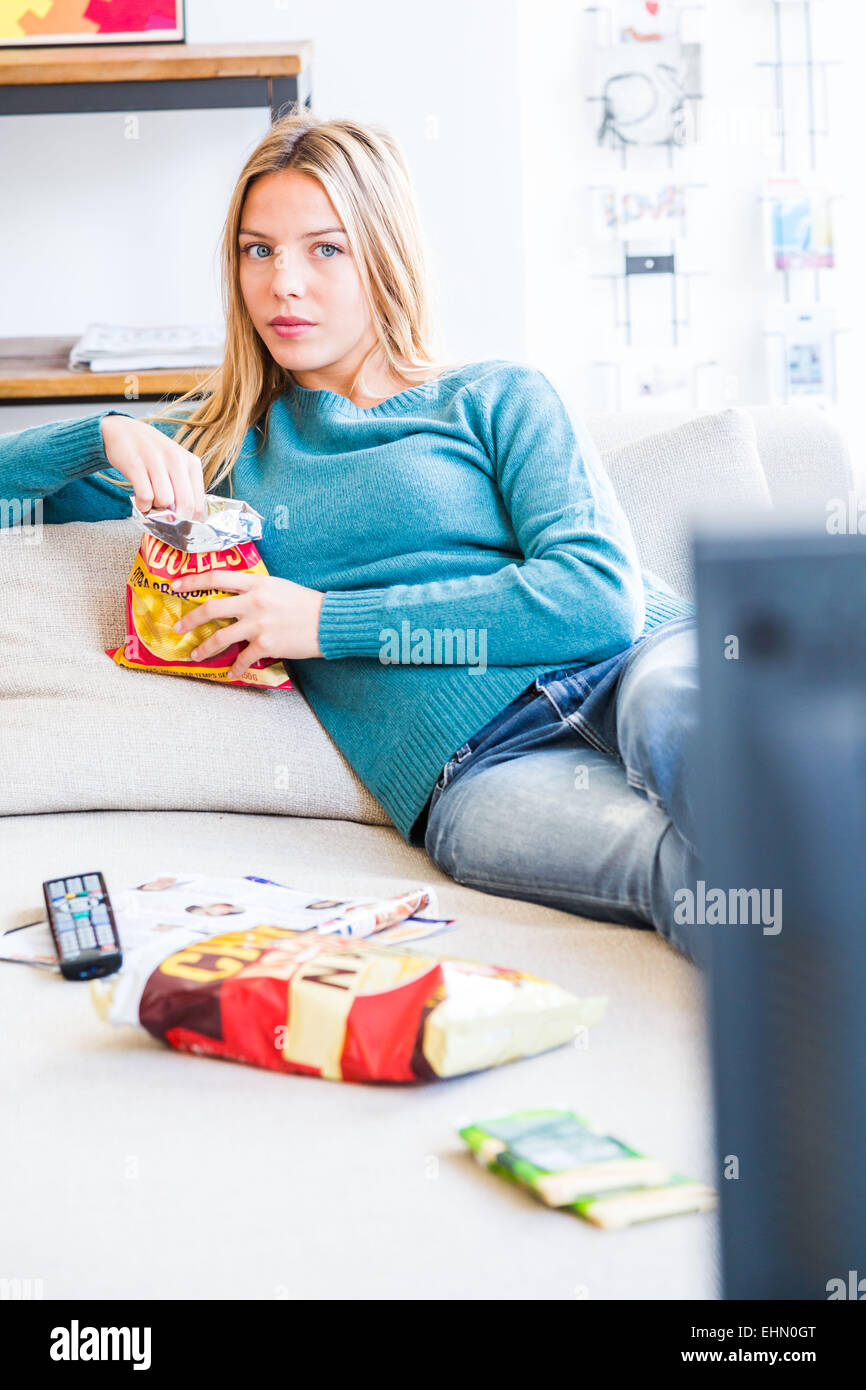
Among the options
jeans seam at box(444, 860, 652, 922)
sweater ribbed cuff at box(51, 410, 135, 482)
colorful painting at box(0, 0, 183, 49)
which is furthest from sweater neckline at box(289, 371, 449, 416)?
colorful painting at box(0, 0, 183, 49)

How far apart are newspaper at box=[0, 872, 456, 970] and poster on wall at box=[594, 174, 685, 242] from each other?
1.71 m

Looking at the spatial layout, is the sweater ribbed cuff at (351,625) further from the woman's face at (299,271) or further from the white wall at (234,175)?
the white wall at (234,175)

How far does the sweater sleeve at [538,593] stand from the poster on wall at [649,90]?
4.19 ft

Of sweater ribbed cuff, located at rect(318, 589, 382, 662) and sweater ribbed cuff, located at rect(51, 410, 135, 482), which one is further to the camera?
sweater ribbed cuff, located at rect(51, 410, 135, 482)

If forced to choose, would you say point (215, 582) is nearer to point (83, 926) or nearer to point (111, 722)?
point (111, 722)

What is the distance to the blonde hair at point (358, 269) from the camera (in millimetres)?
1384

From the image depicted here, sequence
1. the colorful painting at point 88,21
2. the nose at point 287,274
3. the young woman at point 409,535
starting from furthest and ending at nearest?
the colorful painting at point 88,21
the nose at point 287,274
the young woman at point 409,535

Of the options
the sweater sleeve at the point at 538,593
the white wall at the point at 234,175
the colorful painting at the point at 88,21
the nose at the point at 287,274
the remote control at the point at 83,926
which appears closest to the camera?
the remote control at the point at 83,926

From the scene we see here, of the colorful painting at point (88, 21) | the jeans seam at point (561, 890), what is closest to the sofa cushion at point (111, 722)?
the jeans seam at point (561, 890)

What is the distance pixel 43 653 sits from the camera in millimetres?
1319

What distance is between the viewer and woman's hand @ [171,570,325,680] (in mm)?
1240

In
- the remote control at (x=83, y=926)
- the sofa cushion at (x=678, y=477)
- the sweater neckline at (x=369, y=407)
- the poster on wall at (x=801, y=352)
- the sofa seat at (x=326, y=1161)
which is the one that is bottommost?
the sofa seat at (x=326, y=1161)

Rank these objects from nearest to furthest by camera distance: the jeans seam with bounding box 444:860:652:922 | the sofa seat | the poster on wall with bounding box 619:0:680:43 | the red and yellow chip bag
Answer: the sofa seat < the red and yellow chip bag < the jeans seam with bounding box 444:860:652:922 < the poster on wall with bounding box 619:0:680:43

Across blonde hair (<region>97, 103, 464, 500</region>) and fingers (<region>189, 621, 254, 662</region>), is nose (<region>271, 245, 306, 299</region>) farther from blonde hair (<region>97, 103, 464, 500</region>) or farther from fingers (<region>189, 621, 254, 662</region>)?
fingers (<region>189, 621, 254, 662</region>)
